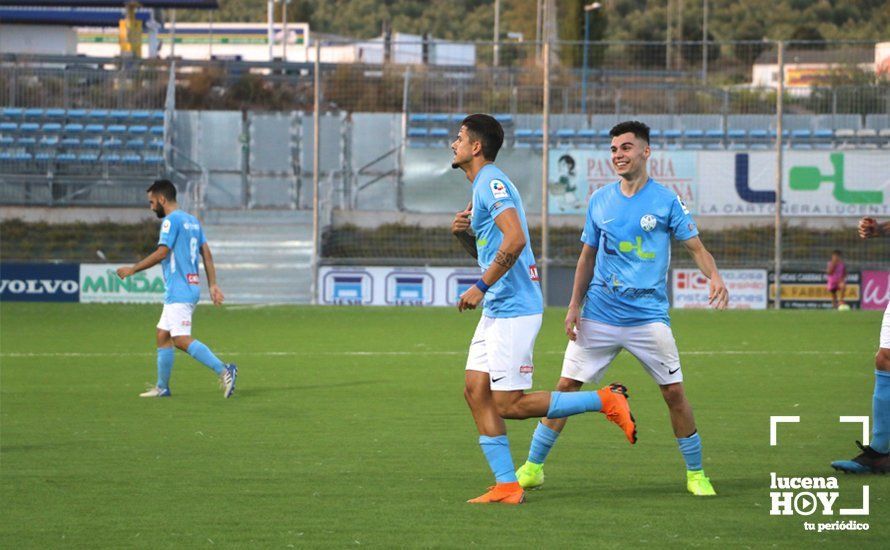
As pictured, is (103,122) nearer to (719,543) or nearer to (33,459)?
(33,459)

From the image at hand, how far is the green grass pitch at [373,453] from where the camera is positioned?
664 cm

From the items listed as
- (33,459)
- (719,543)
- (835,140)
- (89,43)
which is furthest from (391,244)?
(89,43)

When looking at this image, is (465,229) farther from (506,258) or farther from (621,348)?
(621,348)

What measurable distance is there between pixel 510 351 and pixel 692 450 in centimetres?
125

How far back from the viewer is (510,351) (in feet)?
23.5

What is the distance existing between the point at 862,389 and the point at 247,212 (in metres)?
21.4

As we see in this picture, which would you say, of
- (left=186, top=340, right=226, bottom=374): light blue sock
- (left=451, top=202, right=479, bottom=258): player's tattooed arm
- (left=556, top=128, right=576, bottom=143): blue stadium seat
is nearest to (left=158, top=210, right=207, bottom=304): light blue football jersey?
(left=186, top=340, right=226, bottom=374): light blue sock

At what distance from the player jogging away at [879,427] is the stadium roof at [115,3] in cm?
3855

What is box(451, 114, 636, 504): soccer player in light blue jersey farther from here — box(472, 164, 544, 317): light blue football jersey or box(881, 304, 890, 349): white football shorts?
box(881, 304, 890, 349): white football shorts

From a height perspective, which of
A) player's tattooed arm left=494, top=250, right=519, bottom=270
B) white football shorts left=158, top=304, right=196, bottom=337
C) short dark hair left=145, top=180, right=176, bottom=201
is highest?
short dark hair left=145, top=180, right=176, bottom=201

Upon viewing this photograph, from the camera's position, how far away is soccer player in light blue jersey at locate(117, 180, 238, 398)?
12867 millimetres

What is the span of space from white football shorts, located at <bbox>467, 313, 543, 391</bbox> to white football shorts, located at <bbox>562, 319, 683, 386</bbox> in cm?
57

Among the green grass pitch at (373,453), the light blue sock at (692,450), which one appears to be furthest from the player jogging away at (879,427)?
the light blue sock at (692,450)

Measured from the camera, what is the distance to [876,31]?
247ft
